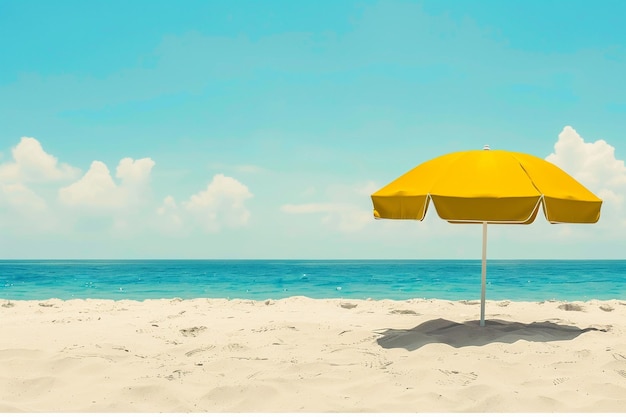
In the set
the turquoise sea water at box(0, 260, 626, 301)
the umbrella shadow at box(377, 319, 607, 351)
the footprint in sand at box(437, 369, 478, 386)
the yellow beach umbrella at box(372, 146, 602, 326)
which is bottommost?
the turquoise sea water at box(0, 260, 626, 301)

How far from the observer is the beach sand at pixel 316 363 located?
385cm

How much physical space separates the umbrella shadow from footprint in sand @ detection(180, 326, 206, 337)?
218cm

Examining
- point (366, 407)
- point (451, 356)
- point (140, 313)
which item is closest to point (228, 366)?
point (366, 407)

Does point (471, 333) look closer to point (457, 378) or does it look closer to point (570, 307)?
point (457, 378)

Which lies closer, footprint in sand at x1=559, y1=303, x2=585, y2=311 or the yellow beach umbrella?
the yellow beach umbrella

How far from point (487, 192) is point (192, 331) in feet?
12.4

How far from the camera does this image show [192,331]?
21.4 ft

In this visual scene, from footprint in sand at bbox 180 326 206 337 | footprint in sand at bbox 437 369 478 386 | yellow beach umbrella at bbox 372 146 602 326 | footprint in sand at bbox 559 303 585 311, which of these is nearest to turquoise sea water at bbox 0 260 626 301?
footprint in sand at bbox 559 303 585 311

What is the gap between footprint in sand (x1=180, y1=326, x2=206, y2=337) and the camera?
21.0ft

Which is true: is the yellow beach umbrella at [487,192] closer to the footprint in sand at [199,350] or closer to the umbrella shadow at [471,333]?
the umbrella shadow at [471,333]

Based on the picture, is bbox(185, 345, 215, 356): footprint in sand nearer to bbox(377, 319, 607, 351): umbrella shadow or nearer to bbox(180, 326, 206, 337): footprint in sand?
bbox(180, 326, 206, 337): footprint in sand

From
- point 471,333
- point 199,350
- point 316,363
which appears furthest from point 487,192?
point 199,350

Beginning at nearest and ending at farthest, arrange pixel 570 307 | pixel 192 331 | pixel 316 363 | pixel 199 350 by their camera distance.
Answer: pixel 316 363 < pixel 199 350 < pixel 192 331 < pixel 570 307

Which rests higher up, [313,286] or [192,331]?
[192,331]
